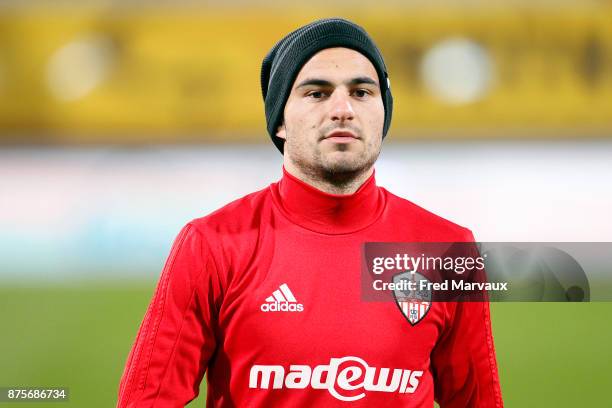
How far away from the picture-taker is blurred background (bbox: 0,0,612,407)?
1.80m

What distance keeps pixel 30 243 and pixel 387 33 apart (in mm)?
1013

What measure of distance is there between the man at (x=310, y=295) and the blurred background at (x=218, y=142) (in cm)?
63

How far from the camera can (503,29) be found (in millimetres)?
1808

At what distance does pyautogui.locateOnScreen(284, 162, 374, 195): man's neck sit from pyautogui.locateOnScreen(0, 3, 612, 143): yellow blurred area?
72 centimetres

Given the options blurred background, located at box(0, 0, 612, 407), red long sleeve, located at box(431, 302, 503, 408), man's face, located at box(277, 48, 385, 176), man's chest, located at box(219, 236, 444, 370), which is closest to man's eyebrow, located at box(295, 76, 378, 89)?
man's face, located at box(277, 48, 385, 176)

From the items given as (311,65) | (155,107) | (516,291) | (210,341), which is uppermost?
(155,107)

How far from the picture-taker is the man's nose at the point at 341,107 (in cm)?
112

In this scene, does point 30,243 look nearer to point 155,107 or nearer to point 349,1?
point 155,107

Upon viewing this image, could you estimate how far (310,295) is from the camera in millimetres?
1133

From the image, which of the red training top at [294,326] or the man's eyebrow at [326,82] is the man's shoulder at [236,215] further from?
the man's eyebrow at [326,82]

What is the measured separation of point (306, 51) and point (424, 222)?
33 cm

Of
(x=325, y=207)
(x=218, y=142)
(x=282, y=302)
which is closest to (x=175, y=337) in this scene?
(x=282, y=302)

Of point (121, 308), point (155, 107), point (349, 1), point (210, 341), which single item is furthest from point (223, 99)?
point (210, 341)

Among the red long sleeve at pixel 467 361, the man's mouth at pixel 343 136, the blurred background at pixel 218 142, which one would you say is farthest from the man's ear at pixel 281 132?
the blurred background at pixel 218 142
